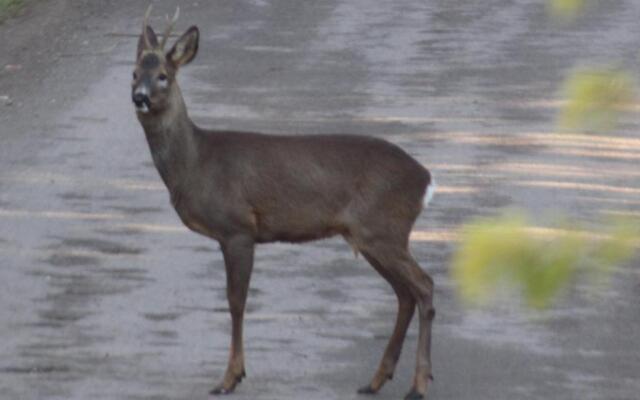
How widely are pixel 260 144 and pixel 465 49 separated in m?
10.1

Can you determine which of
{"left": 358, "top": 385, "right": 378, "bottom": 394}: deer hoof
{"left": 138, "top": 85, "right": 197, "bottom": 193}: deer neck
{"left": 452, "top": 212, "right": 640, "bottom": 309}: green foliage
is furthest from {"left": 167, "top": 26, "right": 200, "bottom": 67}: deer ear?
{"left": 452, "top": 212, "right": 640, "bottom": 309}: green foliage

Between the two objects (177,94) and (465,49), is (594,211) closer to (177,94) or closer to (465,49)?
(177,94)

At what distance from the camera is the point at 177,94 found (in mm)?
8000

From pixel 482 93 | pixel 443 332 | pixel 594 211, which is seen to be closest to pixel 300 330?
pixel 443 332

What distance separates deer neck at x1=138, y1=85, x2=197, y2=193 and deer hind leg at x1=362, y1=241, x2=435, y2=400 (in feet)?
3.13

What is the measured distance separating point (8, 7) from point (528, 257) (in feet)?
57.7

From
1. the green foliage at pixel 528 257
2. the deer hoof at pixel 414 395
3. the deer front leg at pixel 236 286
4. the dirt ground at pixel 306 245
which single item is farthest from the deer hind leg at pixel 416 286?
the green foliage at pixel 528 257

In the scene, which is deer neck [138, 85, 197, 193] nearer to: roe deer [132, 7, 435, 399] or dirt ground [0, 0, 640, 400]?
roe deer [132, 7, 435, 399]

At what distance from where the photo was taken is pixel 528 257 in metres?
3.19

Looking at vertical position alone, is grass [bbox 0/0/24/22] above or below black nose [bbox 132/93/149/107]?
below

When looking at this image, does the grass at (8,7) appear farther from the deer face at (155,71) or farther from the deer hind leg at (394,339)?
the deer hind leg at (394,339)

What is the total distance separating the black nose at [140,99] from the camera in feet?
25.3

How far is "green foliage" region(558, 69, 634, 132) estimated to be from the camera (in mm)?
3160

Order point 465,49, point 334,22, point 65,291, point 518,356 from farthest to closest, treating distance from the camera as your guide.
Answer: point 334,22, point 465,49, point 65,291, point 518,356
